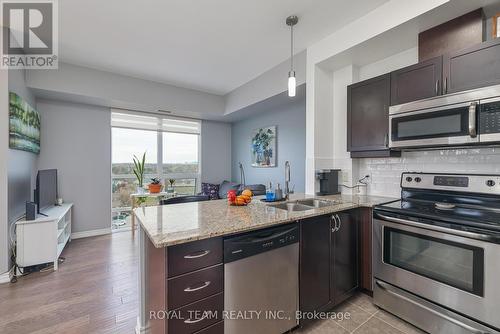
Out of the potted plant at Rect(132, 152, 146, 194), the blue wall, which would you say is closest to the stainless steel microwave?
the blue wall

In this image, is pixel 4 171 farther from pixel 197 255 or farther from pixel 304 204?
pixel 304 204

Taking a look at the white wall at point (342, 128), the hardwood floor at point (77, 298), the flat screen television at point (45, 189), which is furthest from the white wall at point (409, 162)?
the flat screen television at point (45, 189)

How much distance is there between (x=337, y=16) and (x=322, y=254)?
91.2 inches

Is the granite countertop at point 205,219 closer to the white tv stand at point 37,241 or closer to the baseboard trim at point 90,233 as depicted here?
the white tv stand at point 37,241

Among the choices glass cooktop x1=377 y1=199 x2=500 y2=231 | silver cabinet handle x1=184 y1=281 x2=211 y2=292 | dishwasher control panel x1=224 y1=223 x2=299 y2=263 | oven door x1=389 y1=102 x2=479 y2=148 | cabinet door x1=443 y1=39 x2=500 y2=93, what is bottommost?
silver cabinet handle x1=184 y1=281 x2=211 y2=292

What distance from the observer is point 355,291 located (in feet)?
7.26

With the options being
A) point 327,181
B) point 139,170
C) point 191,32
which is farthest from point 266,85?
point 139,170

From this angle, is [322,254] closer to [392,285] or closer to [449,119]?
[392,285]

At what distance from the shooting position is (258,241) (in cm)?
143

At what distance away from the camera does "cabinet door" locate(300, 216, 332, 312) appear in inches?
66.3

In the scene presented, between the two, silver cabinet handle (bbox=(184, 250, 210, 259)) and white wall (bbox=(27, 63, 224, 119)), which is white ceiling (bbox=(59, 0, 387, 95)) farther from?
silver cabinet handle (bbox=(184, 250, 210, 259))

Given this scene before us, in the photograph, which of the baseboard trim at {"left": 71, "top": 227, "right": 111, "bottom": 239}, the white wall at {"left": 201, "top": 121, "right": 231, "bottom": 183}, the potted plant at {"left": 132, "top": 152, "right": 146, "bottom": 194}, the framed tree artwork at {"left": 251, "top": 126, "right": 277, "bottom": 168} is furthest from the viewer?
the white wall at {"left": 201, "top": 121, "right": 231, "bottom": 183}

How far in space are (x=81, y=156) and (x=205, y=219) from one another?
12.0 feet

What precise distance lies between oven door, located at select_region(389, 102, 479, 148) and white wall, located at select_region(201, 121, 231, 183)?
13.1 ft
